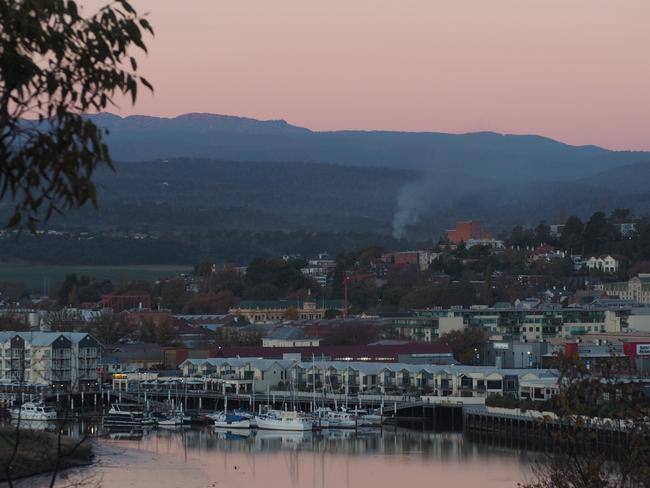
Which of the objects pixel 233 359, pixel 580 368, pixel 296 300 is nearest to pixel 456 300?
pixel 296 300

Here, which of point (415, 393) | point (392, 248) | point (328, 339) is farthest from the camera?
point (392, 248)

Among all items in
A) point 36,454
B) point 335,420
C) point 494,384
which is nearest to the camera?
point 36,454

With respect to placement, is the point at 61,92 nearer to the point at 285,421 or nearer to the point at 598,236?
the point at 285,421

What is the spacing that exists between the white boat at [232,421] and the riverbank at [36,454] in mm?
10143

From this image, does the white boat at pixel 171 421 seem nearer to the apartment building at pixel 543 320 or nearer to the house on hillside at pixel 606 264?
the apartment building at pixel 543 320

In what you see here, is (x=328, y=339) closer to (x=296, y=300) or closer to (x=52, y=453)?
(x=296, y=300)

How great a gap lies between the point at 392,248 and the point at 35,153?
168 m

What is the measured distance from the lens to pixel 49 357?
61.7 metres

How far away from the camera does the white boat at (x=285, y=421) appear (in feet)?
162

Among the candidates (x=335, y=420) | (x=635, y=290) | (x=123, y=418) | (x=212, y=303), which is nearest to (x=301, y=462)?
→ (x=335, y=420)

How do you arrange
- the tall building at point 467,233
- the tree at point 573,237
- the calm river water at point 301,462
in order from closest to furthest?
the calm river water at point 301,462, the tree at point 573,237, the tall building at point 467,233

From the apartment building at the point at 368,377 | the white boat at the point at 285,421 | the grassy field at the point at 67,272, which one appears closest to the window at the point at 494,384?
the apartment building at the point at 368,377

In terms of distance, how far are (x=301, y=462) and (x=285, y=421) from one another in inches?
407

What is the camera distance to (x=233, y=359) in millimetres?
63094
